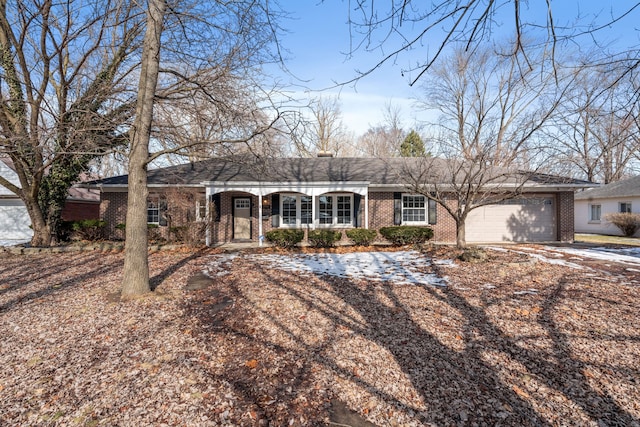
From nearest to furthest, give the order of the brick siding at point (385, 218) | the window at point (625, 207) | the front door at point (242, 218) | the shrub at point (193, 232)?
the shrub at point (193, 232) → the brick siding at point (385, 218) → the front door at point (242, 218) → the window at point (625, 207)

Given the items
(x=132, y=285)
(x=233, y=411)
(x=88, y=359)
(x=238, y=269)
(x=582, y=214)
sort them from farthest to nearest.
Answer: (x=582, y=214)
(x=238, y=269)
(x=132, y=285)
(x=88, y=359)
(x=233, y=411)

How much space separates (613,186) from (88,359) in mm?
25929

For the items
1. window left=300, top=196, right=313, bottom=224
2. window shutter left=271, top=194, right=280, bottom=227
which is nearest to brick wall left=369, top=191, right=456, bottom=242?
window left=300, top=196, right=313, bottom=224

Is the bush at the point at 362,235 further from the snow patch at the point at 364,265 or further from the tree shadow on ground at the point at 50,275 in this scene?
the tree shadow on ground at the point at 50,275

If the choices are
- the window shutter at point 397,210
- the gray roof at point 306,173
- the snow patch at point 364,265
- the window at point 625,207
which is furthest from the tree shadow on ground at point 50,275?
the window at point 625,207

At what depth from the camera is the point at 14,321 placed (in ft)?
14.5

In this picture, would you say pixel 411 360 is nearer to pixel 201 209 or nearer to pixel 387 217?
pixel 387 217

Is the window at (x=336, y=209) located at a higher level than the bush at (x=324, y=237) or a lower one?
higher

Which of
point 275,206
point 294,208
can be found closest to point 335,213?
point 294,208

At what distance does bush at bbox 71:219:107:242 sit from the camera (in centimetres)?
1240

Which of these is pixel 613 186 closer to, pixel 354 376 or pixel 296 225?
pixel 296 225

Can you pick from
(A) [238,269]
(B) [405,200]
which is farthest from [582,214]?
(A) [238,269]

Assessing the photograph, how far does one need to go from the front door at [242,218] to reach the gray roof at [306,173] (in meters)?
1.12

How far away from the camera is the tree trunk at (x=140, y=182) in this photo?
5379 mm
